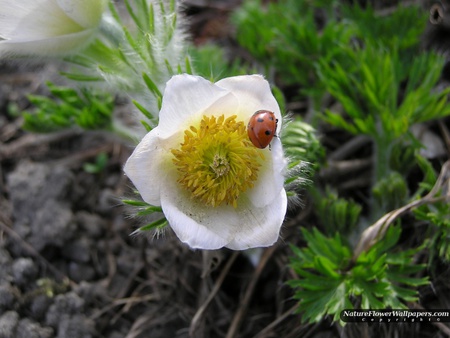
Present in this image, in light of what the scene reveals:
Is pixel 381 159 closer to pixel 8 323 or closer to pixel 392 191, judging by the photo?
pixel 392 191

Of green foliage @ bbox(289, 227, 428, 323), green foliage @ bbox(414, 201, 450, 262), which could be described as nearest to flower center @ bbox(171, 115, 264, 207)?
green foliage @ bbox(289, 227, 428, 323)

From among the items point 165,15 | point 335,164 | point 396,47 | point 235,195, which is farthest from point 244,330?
point 396,47

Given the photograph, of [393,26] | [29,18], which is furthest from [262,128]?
[393,26]

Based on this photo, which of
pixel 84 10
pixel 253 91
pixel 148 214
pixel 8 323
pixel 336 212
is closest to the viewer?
pixel 253 91

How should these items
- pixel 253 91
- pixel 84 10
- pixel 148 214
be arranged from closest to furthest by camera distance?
pixel 253 91, pixel 148 214, pixel 84 10

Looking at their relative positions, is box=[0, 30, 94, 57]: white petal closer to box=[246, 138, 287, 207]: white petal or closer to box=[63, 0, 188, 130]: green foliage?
box=[63, 0, 188, 130]: green foliage

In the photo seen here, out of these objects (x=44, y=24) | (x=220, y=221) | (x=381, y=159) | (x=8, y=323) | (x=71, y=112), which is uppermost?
(x=44, y=24)

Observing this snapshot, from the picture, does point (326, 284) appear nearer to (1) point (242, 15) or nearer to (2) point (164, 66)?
(2) point (164, 66)
